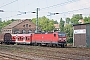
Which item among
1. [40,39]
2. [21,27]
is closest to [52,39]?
[40,39]

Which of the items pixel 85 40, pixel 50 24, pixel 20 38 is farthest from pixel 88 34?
pixel 50 24

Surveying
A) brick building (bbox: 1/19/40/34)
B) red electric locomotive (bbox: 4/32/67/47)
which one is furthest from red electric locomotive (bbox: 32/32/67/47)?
brick building (bbox: 1/19/40/34)

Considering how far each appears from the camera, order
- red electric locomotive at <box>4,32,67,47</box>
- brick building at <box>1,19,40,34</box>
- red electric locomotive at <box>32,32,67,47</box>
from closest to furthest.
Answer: red electric locomotive at <box>32,32,67,47</box>
red electric locomotive at <box>4,32,67,47</box>
brick building at <box>1,19,40,34</box>

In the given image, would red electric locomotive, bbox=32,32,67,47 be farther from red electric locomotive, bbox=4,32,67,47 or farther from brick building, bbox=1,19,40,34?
brick building, bbox=1,19,40,34

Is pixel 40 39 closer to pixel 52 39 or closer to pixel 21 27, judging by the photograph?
pixel 52 39

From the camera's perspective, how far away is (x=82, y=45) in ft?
143

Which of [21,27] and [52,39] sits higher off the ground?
[21,27]

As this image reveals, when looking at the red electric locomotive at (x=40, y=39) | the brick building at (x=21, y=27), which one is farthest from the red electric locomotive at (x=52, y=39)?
the brick building at (x=21, y=27)

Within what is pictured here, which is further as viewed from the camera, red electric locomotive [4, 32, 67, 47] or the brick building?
the brick building

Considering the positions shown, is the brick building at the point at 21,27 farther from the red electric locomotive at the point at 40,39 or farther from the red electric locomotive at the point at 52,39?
the red electric locomotive at the point at 52,39

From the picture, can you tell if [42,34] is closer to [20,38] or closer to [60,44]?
[60,44]

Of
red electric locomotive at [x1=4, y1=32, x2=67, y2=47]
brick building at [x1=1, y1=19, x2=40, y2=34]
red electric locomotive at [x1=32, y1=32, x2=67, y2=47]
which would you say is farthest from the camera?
brick building at [x1=1, y1=19, x2=40, y2=34]

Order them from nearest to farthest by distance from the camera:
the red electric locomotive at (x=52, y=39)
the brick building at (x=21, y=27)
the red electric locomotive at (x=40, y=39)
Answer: the red electric locomotive at (x=52, y=39) < the red electric locomotive at (x=40, y=39) < the brick building at (x=21, y=27)

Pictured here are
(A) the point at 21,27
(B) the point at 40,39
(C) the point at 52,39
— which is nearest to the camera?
(C) the point at 52,39
